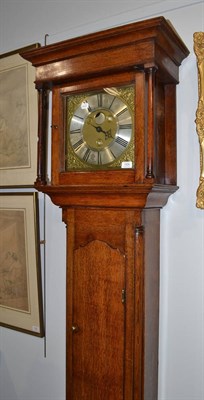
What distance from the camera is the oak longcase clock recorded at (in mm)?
1097

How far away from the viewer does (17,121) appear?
1.72m

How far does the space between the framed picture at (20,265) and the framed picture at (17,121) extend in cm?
11

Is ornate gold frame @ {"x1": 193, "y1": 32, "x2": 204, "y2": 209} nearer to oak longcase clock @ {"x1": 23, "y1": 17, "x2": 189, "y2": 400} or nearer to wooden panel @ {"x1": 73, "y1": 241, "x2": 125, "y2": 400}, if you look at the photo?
oak longcase clock @ {"x1": 23, "y1": 17, "x2": 189, "y2": 400}

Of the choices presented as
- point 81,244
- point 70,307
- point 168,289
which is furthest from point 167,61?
point 70,307

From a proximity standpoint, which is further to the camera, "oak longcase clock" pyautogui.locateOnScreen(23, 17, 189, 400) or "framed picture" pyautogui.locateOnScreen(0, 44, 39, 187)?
"framed picture" pyautogui.locateOnScreen(0, 44, 39, 187)

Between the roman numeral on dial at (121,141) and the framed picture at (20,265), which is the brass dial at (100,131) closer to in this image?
the roman numeral on dial at (121,141)

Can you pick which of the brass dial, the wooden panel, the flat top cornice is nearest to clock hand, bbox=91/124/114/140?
the brass dial

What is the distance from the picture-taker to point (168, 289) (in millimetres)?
1316

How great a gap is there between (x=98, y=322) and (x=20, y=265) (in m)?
0.66

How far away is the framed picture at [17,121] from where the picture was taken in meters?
1.67

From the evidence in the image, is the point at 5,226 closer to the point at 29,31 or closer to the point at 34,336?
the point at 34,336

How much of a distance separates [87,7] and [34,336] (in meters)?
1.50

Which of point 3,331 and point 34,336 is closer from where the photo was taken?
point 34,336

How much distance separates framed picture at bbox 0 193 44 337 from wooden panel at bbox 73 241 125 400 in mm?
468
